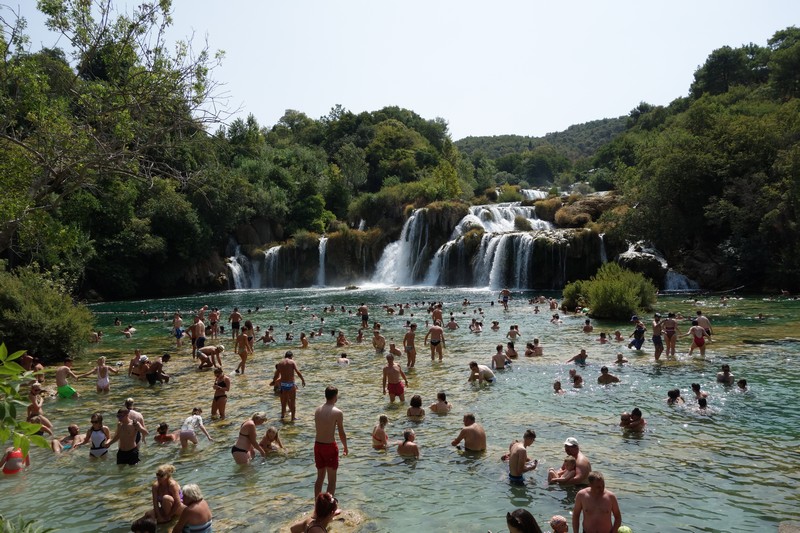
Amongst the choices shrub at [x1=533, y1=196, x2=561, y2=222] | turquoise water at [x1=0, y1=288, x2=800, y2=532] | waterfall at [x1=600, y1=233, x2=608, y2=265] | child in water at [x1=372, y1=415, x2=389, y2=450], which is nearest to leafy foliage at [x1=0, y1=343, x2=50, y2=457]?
turquoise water at [x1=0, y1=288, x2=800, y2=532]

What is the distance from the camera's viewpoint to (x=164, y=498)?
8250 millimetres

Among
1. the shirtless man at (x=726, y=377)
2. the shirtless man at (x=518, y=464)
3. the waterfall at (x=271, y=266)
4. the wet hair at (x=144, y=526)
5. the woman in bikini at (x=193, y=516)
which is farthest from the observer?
the waterfall at (x=271, y=266)

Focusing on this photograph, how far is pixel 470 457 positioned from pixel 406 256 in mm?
46180

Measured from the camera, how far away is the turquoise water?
8.42m

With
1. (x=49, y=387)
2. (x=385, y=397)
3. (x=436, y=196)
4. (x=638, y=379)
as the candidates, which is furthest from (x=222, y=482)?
(x=436, y=196)

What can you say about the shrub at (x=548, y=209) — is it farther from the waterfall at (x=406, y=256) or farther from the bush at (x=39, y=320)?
the bush at (x=39, y=320)

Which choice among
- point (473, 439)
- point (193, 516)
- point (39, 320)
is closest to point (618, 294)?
point (473, 439)

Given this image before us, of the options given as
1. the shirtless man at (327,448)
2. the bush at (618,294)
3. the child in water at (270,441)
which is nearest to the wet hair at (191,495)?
the shirtless man at (327,448)

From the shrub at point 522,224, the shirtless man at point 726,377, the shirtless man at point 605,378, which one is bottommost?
the shirtless man at point 605,378

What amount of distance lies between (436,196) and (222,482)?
5787 cm

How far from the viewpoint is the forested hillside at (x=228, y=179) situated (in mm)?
10586

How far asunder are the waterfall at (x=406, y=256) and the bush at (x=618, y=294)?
2615cm

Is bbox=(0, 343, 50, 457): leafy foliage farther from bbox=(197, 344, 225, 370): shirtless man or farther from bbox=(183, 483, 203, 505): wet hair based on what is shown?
bbox=(197, 344, 225, 370): shirtless man

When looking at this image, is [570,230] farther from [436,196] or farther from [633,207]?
[436,196]
